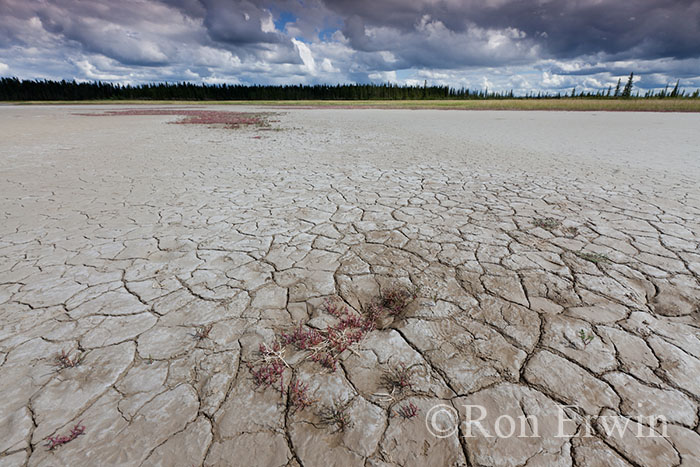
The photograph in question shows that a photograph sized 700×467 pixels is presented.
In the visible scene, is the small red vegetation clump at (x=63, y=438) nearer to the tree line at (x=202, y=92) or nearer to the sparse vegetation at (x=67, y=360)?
the sparse vegetation at (x=67, y=360)

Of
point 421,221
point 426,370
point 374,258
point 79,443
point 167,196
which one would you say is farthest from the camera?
point 167,196

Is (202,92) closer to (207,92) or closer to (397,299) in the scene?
(207,92)

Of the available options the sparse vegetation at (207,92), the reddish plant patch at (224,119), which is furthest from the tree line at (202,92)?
the reddish plant patch at (224,119)

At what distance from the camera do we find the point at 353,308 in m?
2.51

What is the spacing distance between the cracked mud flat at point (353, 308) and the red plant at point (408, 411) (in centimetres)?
3

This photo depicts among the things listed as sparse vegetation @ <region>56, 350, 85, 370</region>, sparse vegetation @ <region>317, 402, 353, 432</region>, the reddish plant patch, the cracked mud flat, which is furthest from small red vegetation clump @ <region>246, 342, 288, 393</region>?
the reddish plant patch

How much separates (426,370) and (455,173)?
534 centimetres

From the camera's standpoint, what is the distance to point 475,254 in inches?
128

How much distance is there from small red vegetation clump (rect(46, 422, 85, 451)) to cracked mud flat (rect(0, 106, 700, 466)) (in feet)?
0.10

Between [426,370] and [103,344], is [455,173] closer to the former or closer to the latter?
[426,370]

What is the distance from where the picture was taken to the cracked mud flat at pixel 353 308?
5.15 feet

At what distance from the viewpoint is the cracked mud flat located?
1.57m

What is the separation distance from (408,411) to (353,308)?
0.94m

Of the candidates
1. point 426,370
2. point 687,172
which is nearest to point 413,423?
point 426,370
